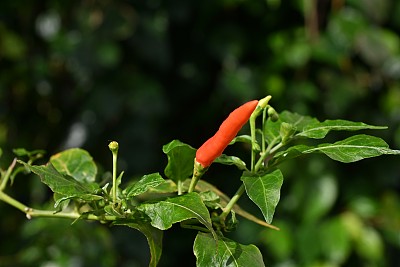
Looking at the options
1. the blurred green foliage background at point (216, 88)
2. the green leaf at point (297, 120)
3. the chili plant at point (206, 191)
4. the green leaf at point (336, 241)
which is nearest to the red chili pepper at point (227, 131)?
the chili plant at point (206, 191)

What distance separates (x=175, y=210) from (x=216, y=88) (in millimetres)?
1514

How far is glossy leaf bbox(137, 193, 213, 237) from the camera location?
0.57 m

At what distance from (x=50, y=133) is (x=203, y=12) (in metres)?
0.56

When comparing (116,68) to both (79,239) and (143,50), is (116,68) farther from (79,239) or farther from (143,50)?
(79,239)

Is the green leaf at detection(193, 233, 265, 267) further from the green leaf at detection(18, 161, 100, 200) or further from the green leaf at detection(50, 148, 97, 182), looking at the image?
the green leaf at detection(50, 148, 97, 182)

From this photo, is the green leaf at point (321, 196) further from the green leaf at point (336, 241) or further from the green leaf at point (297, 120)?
the green leaf at point (297, 120)

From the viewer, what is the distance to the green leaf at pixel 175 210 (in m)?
0.57

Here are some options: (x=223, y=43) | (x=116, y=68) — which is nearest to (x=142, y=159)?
(x=116, y=68)

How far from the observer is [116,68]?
1972mm

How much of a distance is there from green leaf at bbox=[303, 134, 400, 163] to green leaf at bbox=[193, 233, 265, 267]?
0.10 m

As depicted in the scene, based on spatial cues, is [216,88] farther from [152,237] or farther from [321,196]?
[152,237]

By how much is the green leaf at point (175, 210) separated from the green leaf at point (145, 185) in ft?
0.04

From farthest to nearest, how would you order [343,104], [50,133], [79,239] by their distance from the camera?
[50,133] < [343,104] < [79,239]

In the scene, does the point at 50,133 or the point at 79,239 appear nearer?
the point at 79,239
